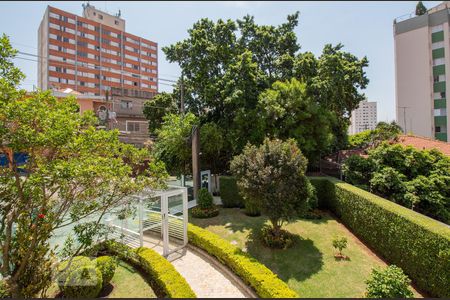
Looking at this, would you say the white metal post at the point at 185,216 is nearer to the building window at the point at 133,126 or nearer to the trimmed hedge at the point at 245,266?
the trimmed hedge at the point at 245,266

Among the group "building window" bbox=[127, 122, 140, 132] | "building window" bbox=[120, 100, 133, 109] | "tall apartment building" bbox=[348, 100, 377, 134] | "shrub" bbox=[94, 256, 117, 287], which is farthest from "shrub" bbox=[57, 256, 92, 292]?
"tall apartment building" bbox=[348, 100, 377, 134]

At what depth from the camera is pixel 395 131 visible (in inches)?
848

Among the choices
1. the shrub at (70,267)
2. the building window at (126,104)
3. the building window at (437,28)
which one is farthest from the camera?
the building window at (126,104)

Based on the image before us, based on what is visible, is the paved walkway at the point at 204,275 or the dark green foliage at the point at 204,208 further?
the dark green foliage at the point at 204,208

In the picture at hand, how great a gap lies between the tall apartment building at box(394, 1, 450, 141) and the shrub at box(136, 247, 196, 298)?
124 ft

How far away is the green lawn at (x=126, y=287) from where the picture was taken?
792cm

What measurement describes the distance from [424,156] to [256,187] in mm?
11792

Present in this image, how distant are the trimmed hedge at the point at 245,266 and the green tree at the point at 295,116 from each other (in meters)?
8.63

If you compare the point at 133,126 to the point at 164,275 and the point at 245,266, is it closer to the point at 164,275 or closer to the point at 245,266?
the point at 164,275

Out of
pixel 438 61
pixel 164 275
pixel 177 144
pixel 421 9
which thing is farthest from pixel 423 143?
pixel 421 9

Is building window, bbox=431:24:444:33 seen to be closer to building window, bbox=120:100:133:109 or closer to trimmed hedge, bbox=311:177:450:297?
trimmed hedge, bbox=311:177:450:297

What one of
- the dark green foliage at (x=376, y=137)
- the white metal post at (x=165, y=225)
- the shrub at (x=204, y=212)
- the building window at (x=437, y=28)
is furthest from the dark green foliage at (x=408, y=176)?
the building window at (x=437, y=28)

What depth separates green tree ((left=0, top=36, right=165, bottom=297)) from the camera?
17.1 ft

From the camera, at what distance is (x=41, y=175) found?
512cm
